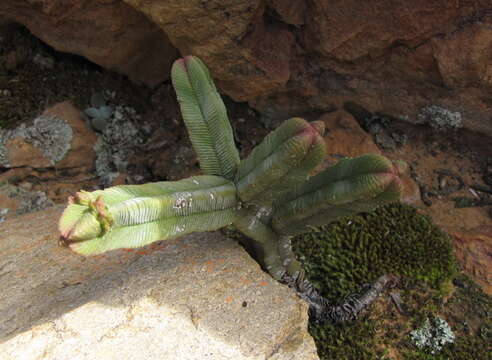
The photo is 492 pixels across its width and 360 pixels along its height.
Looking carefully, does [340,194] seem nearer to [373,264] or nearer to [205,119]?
[205,119]

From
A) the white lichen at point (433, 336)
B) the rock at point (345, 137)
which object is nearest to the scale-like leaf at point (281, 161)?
the white lichen at point (433, 336)

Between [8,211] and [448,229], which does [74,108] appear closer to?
[8,211]

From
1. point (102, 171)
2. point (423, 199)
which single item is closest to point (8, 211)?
point (102, 171)

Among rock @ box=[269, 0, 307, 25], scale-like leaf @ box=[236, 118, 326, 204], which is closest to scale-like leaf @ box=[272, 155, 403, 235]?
scale-like leaf @ box=[236, 118, 326, 204]

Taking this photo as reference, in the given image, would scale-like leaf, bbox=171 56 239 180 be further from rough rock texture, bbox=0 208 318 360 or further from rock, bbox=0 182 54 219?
rock, bbox=0 182 54 219

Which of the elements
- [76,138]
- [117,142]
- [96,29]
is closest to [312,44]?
[96,29]

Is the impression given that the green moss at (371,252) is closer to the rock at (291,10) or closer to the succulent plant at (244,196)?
the succulent plant at (244,196)
